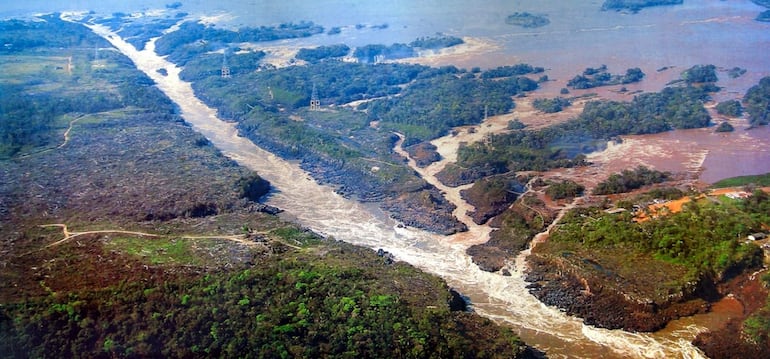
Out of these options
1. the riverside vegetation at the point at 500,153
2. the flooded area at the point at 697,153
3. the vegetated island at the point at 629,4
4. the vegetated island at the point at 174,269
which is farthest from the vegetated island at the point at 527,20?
the vegetated island at the point at 174,269

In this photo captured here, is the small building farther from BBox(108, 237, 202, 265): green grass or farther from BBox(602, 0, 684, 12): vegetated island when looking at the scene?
BBox(602, 0, 684, 12): vegetated island

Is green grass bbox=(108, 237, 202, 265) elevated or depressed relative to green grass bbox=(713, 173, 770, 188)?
depressed

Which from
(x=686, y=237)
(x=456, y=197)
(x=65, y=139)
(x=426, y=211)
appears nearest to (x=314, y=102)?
(x=65, y=139)

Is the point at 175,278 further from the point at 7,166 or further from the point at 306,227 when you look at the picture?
the point at 7,166

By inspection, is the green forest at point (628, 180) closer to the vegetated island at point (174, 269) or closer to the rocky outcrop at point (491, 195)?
the rocky outcrop at point (491, 195)

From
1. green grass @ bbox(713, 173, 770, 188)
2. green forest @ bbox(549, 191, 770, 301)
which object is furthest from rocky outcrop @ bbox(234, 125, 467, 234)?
green grass @ bbox(713, 173, 770, 188)

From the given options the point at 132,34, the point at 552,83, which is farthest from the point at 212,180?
Answer: the point at 132,34
